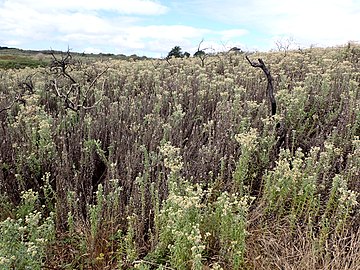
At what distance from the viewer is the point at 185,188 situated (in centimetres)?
301

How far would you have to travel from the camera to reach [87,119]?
4168 mm

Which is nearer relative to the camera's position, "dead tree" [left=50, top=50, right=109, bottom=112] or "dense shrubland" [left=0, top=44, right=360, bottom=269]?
"dense shrubland" [left=0, top=44, right=360, bottom=269]

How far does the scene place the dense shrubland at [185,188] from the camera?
2.65 meters

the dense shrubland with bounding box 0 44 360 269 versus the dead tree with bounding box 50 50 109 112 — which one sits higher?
the dead tree with bounding box 50 50 109 112

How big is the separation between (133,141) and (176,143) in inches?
18.4

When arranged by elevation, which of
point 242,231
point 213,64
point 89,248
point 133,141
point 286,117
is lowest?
point 89,248

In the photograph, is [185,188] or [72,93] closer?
[185,188]

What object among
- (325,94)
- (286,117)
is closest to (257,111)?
(286,117)

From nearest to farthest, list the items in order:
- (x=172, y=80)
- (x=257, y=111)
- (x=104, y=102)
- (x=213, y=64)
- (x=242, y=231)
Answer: (x=242, y=231), (x=257, y=111), (x=104, y=102), (x=172, y=80), (x=213, y=64)

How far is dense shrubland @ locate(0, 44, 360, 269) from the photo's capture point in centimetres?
265

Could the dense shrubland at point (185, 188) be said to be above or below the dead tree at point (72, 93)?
below

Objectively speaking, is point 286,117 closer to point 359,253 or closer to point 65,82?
point 359,253

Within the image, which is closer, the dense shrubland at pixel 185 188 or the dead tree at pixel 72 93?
the dense shrubland at pixel 185 188

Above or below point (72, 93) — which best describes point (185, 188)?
below
